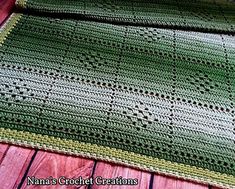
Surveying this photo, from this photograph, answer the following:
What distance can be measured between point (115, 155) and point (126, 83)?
253 mm

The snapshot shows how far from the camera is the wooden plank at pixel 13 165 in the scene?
69 centimetres

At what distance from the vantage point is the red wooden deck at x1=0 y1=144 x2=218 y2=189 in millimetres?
716

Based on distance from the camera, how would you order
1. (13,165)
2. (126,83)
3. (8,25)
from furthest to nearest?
(8,25) < (126,83) < (13,165)

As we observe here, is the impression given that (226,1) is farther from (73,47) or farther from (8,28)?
(8,28)

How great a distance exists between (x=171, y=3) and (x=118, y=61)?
0.40m

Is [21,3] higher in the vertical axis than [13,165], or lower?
higher

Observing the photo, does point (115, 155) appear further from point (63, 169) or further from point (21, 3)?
point (21, 3)

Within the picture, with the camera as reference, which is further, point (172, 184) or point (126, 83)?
point (126, 83)

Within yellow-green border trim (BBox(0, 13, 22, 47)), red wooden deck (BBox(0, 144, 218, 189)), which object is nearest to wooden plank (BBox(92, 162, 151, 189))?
red wooden deck (BBox(0, 144, 218, 189))

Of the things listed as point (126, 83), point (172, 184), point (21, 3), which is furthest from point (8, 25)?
point (172, 184)

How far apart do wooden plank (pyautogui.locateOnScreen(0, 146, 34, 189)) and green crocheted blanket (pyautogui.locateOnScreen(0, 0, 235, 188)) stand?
22mm

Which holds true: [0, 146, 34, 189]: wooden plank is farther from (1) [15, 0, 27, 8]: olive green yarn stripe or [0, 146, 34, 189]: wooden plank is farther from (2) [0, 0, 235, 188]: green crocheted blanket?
(1) [15, 0, 27, 8]: olive green yarn stripe

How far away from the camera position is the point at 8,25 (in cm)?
107

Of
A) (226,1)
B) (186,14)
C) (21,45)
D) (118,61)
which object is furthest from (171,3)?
(21,45)
